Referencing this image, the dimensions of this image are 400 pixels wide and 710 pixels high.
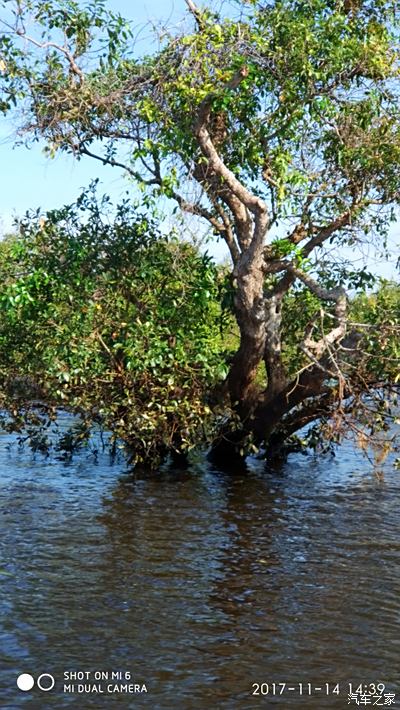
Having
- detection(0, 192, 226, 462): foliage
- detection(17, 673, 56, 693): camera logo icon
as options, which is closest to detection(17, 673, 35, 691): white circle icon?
detection(17, 673, 56, 693): camera logo icon

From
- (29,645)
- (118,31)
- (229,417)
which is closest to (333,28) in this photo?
(118,31)

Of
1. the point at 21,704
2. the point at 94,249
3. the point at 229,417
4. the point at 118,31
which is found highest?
the point at 118,31

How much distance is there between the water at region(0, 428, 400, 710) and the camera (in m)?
8.72

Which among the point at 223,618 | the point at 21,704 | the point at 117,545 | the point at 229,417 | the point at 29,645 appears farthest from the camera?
the point at 229,417

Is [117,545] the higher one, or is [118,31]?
[118,31]

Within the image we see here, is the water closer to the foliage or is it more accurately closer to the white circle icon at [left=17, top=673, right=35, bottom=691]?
the white circle icon at [left=17, top=673, right=35, bottom=691]

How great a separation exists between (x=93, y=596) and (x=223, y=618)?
59.9 inches

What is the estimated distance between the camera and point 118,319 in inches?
617

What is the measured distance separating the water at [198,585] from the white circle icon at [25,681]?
0.25ft

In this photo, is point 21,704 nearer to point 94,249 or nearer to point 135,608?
point 135,608

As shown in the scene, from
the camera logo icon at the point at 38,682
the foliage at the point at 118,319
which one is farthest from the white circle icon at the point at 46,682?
the foliage at the point at 118,319

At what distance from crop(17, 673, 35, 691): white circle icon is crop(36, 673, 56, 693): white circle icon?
2.4 inches

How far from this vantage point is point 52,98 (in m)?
15.2

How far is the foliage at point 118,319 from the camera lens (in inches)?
595
